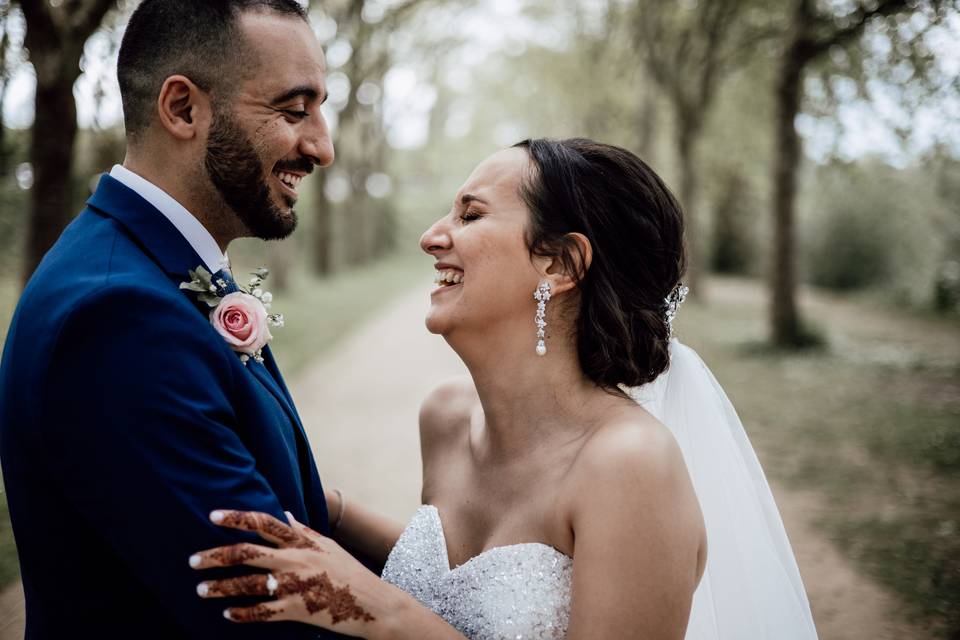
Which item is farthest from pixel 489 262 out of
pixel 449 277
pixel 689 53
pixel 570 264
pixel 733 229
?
pixel 733 229

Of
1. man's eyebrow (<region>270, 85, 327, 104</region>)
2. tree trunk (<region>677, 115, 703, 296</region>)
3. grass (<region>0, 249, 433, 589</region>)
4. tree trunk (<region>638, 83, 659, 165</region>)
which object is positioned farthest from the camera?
tree trunk (<region>638, 83, 659, 165</region>)

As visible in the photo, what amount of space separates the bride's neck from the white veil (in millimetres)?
414

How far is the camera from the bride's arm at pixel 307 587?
1.66 meters

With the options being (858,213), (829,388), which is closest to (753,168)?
(858,213)

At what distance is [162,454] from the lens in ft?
5.31

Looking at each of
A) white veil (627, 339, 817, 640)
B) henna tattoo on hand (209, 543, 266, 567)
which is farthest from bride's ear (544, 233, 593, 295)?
henna tattoo on hand (209, 543, 266, 567)

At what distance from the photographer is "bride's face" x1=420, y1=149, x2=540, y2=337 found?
2484 millimetres

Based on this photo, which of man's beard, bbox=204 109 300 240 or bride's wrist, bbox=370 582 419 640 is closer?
bride's wrist, bbox=370 582 419 640

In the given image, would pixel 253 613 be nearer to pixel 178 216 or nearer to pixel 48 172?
pixel 178 216

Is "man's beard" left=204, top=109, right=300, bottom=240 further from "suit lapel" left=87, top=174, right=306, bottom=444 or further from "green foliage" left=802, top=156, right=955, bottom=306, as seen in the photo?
"green foliage" left=802, top=156, right=955, bottom=306

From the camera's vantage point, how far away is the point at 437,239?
99.8 inches

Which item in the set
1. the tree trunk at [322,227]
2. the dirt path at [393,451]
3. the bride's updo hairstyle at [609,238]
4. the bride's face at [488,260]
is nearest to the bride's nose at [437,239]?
the bride's face at [488,260]

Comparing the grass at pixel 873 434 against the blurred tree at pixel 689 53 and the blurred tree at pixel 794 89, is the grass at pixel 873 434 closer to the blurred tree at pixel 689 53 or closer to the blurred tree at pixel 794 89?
the blurred tree at pixel 794 89

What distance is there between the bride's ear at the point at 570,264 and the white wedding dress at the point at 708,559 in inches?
26.5
